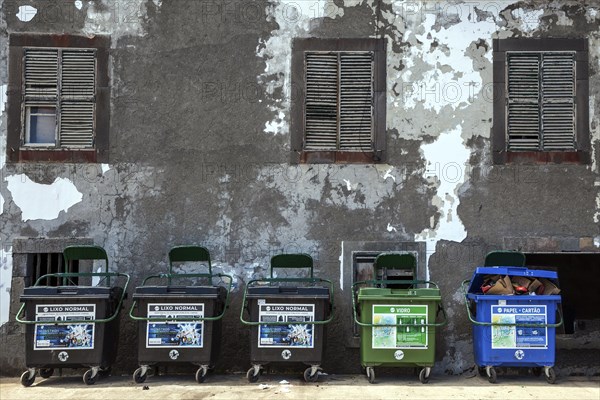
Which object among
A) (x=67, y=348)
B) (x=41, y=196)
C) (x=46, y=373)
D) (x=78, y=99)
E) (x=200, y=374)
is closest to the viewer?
(x=67, y=348)

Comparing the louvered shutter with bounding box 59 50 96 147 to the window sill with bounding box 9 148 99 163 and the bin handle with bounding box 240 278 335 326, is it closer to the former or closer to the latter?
the window sill with bounding box 9 148 99 163

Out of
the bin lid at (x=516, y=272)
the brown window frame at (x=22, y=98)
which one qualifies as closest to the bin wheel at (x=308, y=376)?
the bin lid at (x=516, y=272)

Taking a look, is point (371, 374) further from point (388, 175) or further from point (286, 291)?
point (388, 175)

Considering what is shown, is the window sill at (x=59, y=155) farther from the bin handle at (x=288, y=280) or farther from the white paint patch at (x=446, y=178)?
the white paint patch at (x=446, y=178)

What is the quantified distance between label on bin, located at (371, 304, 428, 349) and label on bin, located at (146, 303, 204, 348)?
2060mm

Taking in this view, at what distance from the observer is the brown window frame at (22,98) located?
934 centimetres

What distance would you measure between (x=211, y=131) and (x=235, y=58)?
3.32 feet

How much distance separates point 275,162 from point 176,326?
8.13ft

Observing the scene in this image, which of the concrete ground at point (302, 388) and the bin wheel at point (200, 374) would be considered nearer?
the concrete ground at point (302, 388)

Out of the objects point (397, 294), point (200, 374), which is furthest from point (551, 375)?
point (200, 374)

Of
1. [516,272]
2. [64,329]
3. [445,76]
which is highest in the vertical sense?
[445,76]

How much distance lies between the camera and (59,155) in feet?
30.8

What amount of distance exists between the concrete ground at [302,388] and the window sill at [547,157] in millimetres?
2749

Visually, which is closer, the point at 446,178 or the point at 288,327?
the point at 288,327
